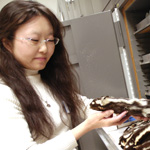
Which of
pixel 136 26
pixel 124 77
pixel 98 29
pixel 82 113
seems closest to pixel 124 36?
pixel 136 26

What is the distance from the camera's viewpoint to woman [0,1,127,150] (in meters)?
0.75

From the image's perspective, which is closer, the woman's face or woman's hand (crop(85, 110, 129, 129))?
woman's hand (crop(85, 110, 129, 129))

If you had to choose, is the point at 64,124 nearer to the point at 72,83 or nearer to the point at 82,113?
the point at 82,113

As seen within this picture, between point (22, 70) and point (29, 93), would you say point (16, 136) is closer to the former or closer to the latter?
point (29, 93)

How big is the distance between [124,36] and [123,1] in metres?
0.30

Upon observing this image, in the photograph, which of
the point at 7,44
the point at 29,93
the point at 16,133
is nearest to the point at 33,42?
the point at 7,44

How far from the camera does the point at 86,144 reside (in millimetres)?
1509

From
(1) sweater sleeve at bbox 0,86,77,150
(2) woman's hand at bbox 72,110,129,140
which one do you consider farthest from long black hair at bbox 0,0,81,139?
(2) woman's hand at bbox 72,110,129,140

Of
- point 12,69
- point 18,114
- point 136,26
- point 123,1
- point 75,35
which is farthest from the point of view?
point 75,35

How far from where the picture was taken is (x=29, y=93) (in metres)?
0.96

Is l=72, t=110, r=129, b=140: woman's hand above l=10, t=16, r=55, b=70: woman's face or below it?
below

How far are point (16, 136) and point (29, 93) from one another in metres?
0.29

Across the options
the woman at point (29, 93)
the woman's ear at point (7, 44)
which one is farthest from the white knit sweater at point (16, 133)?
the woman's ear at point (7, 44)

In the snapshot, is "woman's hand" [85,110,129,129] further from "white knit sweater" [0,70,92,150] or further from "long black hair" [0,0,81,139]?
"long black hair" [0,0,81,139]
